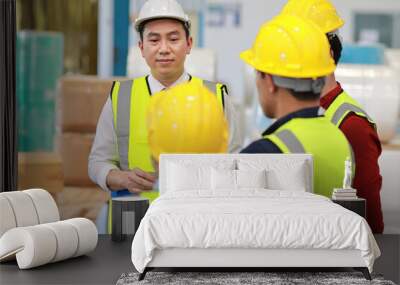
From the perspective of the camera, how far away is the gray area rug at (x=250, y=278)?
4117mm

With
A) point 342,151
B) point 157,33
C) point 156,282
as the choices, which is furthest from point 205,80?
point 156,282

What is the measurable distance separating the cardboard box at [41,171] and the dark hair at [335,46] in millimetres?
1992

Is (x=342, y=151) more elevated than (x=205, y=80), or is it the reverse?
(x=205, y=80)

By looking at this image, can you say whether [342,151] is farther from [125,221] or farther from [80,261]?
[80,261]

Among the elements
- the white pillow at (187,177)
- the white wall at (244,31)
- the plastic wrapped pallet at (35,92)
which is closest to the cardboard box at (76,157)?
the plastic wrapped pallet at (35,92)

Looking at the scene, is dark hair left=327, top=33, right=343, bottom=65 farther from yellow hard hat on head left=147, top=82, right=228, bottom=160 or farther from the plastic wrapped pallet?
the plastic wrapped pallet

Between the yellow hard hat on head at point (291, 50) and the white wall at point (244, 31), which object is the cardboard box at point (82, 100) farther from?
the yellow hard hat on head at point (291, 50)

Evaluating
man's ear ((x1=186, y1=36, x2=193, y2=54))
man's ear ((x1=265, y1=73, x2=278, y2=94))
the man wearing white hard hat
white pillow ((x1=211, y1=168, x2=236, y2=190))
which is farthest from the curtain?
man's ear ((x1=265, y1=73, x2=278, y2=94))

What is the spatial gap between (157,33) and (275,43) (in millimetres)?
748

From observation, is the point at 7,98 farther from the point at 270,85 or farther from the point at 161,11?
the point at 270,85

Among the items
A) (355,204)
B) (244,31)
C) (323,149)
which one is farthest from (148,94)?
(355,204)

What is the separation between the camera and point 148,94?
540 cm

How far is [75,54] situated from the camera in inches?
232

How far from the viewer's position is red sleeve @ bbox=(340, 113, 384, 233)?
533 centimetres
